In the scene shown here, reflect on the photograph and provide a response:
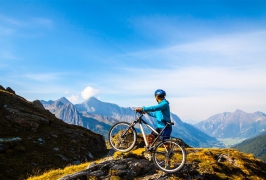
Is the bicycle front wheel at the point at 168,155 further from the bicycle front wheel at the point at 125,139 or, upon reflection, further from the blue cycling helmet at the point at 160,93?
the blue cycling helmet at the point at 160,93

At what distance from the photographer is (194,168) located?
16.6 metres

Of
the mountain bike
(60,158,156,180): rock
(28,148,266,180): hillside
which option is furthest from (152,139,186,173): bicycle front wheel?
(60,158,156,180): rock

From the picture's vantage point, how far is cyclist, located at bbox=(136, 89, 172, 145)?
47.7 ft

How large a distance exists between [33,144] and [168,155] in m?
27.4

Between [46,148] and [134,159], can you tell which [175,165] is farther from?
[46,148]

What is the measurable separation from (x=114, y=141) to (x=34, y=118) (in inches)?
1259

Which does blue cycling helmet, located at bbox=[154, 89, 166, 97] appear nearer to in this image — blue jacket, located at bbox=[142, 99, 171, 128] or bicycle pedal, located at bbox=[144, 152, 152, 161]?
blue jacket, located at bbox=[142, 99, 171, 128]

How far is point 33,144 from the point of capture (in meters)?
35.0

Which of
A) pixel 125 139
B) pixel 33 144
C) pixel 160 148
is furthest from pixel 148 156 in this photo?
pixel 33 144

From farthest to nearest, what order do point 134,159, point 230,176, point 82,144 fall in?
1. point 82,144
2. point 230,176
3. point 134,159

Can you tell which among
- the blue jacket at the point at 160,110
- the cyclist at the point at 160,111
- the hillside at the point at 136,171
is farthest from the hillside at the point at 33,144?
the blue jacket at the point at 160,110

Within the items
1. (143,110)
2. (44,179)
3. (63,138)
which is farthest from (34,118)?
(143,110)

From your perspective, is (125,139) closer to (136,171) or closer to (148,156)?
(136,171)

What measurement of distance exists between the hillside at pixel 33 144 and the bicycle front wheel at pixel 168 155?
14.7 m
